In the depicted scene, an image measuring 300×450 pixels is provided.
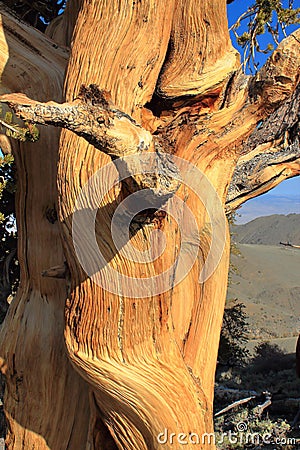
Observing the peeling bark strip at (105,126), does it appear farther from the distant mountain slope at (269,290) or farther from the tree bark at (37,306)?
the distant mountain slope at (269,290)

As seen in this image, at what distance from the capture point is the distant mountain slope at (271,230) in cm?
5850

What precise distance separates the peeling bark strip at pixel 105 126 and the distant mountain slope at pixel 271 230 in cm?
5367

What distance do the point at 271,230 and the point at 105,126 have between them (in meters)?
64.6

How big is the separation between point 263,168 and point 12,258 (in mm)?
2057

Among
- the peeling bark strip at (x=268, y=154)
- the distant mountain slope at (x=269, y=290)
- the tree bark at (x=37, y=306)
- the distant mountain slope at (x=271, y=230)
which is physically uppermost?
the distant mountain slope at (x=271, y=230)

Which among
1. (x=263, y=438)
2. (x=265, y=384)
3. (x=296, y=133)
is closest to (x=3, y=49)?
(x=296, y=133)

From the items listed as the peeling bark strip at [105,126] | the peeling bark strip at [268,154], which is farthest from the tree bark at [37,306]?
the peeling bark strip at [268,154]

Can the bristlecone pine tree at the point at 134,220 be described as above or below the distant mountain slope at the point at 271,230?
below

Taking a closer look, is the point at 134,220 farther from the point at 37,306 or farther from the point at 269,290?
the point at 269,290

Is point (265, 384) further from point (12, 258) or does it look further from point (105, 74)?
point (105, 74)

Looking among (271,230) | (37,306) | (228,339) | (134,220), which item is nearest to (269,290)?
(228,339)

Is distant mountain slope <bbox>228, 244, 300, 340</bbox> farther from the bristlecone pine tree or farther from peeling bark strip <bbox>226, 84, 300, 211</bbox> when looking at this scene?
the bristlecone pine tree

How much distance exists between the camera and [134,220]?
2.07 meters

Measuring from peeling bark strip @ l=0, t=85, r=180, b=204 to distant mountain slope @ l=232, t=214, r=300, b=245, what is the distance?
176 ft
